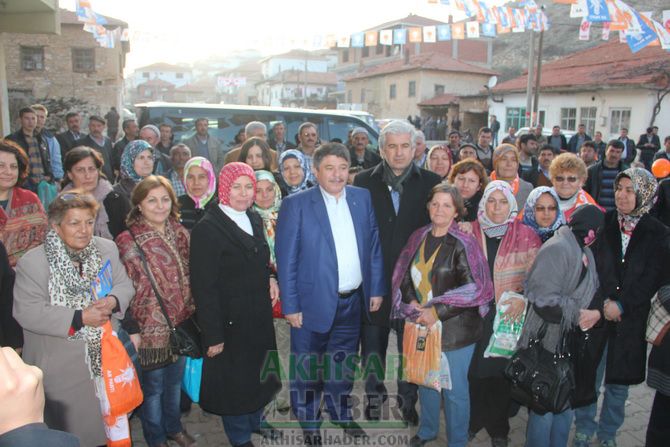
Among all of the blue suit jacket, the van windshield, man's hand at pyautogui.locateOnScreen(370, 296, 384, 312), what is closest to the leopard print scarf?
the blue suit jacket

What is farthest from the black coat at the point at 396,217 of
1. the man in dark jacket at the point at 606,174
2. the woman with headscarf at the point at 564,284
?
the man in dark jacket at the point at 606,174

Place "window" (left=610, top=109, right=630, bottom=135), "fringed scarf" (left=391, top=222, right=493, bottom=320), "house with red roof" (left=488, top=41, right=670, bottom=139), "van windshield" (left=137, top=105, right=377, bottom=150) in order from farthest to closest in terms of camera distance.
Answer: "window" (left=610, top=109, right=630, bottom=135) → "house with red roof" (left=488, top=41, right=670, bottom=139) → "van windshield" (left=137, top=105, right=377, bottom=150) → "fringed scarf" (left=391, top=222, right=493, bottom=320)

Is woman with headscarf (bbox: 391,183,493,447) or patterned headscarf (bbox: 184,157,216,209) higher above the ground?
patterned headscarf (bbox: 184,157,216,209)

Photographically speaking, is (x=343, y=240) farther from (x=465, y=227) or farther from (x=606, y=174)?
(x=606, y=174)

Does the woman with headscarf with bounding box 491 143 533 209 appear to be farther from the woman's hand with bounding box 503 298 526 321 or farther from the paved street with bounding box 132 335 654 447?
the paved street with bounding box 132 335 654 447

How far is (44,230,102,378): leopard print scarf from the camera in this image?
8.15 ft

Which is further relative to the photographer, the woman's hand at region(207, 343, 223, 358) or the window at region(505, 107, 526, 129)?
the window at region(505, 107, 526, 129)

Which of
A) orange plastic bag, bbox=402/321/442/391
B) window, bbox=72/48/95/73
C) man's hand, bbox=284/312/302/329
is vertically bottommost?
orange plastic bag, bbox=402/321/442/391

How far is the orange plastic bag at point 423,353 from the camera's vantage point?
3.01 metres

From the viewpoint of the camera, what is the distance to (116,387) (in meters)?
2.60

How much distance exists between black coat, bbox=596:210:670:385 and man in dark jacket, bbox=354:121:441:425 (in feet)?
4.03

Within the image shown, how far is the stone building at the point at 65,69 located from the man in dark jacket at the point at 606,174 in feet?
83.5

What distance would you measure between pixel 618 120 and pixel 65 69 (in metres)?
27.9

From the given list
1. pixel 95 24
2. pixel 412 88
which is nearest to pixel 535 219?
pixel 95 24
